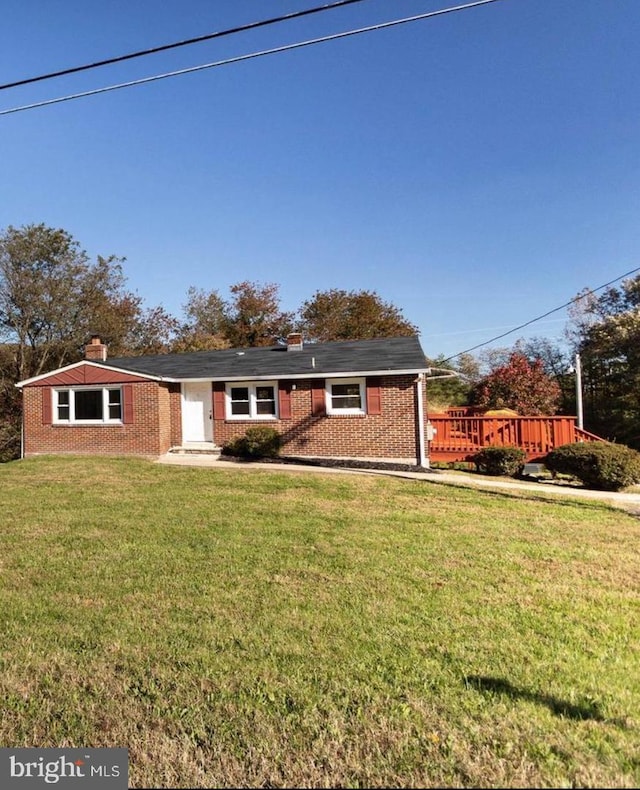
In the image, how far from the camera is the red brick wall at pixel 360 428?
13.9 m

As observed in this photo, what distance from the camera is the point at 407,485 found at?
10.2 metres

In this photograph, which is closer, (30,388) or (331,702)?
(331,702)

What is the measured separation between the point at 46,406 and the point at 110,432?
2.87m

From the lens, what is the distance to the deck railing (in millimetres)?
13656

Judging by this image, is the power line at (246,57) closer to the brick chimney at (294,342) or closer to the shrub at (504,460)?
the shrub at (504,460)

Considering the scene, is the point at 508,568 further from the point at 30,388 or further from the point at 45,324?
the point at 45,324

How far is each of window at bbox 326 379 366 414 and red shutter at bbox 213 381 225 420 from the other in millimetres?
3799

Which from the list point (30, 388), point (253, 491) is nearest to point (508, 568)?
point (253, 491)

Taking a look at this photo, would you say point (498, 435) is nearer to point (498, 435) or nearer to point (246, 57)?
point (498, 435)

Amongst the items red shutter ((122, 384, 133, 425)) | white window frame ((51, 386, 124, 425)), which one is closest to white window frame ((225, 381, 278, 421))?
red shutter ((122, 384, 133, 425))

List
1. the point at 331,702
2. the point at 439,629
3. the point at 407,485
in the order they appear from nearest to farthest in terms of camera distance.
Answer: the point at 331,702
the point at 439,629
the point at 407,485

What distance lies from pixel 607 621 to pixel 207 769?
127 inches

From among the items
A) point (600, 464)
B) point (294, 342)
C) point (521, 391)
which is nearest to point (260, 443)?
point (294, 342)

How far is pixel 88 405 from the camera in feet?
53.0
